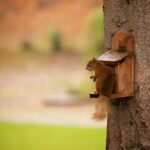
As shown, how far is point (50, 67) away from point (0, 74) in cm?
75

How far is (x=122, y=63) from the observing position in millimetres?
1373

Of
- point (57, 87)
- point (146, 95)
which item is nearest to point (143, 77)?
point (146, 95)

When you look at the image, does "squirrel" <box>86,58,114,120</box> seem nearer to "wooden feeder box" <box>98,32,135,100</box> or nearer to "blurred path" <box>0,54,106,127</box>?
"wooden feeder box" <box>98,32,135,100</box>

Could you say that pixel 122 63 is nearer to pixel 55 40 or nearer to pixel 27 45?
pixel 55 40

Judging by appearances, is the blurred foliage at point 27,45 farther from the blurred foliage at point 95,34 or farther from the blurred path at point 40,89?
the blurred foliage at point 95,34

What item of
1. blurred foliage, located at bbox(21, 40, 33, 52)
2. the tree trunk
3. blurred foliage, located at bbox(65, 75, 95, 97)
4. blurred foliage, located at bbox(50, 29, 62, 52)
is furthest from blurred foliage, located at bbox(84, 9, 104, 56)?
the tree trunk

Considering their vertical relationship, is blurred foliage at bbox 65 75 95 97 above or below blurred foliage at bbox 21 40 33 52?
below

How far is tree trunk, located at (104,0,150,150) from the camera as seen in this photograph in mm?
1395

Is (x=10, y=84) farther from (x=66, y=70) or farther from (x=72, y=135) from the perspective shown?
(x=72, y=135)

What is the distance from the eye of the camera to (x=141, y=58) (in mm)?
1397

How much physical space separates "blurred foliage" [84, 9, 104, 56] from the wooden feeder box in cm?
561

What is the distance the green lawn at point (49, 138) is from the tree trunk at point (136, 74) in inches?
96.0

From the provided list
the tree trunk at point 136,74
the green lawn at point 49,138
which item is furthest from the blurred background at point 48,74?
the tree trunk at point 136,74

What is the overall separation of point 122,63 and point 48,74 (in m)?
6.43
